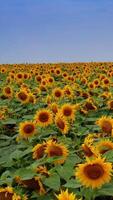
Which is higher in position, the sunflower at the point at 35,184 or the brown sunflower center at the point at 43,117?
the brown sunflower center at the point at 43,117

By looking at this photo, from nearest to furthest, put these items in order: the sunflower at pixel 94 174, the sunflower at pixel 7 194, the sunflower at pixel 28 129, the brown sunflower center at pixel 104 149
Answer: the sunflower at pixel 94 174
the sunflower at pixel 7 194
the brown sunflower center at pixel 104 149
the sunflower at pixel 28 129

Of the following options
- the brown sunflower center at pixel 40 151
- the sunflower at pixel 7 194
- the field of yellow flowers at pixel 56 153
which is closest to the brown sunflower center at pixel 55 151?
the field of yellow flowers at pixel 56 153

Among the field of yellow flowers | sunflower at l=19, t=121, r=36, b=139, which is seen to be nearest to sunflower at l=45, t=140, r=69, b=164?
the field of yellow flowers

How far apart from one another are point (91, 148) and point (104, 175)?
29.9 inches

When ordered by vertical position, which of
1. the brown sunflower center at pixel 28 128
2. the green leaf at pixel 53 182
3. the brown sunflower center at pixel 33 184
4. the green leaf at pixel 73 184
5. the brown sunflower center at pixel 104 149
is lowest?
the brown sunflower center at pixel 33 184

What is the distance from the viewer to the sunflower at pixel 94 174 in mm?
4215

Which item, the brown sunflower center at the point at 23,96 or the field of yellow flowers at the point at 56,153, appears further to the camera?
the brown sunflower center at the point at 23,96

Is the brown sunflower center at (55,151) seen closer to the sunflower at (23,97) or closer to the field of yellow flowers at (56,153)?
the field of yellow flowers at (56,153)

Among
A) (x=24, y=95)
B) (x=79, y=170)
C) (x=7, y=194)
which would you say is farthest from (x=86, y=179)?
(x=24, y=95)

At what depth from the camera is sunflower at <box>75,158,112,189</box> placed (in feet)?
13.8

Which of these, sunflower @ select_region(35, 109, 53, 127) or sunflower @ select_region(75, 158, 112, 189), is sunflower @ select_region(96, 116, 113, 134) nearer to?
sunflower @ select_region(35, 109, 53, 127)

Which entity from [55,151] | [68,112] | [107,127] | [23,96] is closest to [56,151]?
[55,151]

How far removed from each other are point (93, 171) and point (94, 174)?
2 centimetres

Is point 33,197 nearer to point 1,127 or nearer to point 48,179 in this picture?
point 48,179
